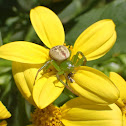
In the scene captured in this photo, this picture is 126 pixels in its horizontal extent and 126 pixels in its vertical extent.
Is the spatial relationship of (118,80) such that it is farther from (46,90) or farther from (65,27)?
(65,27)

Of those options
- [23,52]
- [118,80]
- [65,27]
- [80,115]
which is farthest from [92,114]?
[65,27]

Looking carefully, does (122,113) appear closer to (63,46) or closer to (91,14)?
(63,46)

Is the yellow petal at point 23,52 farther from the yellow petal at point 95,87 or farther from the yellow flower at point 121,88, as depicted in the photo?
the yellow flower at point 121,88

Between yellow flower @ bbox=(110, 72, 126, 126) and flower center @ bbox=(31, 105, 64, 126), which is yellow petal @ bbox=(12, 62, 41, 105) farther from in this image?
yellow flower @ bbox=(110, 72, 126, 126)

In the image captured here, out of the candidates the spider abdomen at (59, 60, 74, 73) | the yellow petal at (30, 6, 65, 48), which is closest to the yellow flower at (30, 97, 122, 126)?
the spider abdomen at (59, 60, 74, 73)

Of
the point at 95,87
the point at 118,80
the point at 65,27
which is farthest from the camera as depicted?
the point at 65,27
